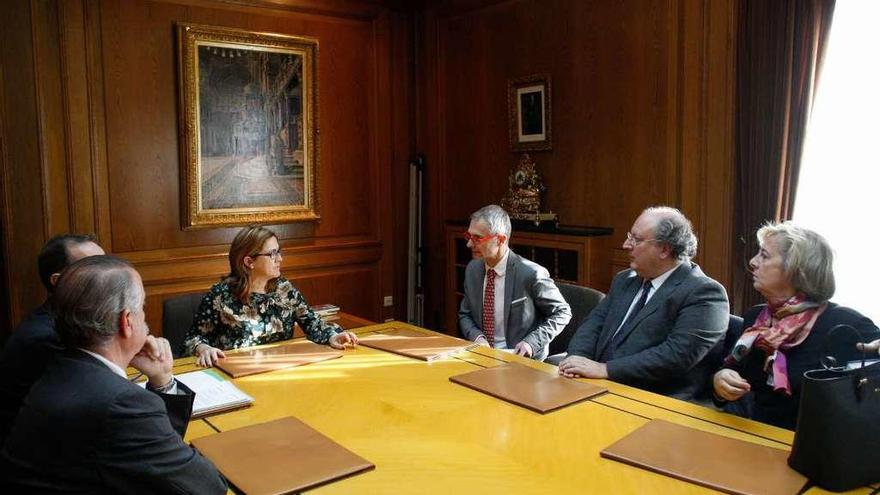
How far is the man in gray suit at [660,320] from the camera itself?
2518 millimetres

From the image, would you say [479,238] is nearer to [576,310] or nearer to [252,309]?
[576,310]

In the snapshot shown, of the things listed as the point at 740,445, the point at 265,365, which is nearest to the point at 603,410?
the point at 740,445

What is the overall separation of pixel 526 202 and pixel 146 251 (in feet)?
8.43

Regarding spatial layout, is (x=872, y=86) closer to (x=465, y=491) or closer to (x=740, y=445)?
(x=740, y=445)

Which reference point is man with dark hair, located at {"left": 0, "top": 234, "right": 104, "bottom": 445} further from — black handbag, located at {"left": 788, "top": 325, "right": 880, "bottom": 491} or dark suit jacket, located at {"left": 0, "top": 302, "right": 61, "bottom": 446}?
black handbag, located at {"left": 788, "top": 325, "right": 880, "bottom": 491}

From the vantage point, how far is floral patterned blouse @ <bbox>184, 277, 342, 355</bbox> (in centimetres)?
301

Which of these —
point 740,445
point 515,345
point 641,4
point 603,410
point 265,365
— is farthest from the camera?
point 641,4

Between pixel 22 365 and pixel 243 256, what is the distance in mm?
1067

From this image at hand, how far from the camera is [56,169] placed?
4.46 metres

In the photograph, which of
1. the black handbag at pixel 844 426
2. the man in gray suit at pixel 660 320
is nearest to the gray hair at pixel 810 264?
Answer: the man in gray suit at pixel 660 320

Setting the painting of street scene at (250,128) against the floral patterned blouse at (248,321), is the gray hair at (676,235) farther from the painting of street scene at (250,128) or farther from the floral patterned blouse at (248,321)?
the painting of street scene at (250,128)

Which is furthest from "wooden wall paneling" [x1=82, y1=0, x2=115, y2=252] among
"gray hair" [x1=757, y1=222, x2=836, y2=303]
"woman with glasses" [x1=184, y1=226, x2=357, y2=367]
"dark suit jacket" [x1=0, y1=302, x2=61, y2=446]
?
"gray hair" [x1=757, y1=222, x2=836, y2=303]

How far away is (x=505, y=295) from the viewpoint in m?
3.35

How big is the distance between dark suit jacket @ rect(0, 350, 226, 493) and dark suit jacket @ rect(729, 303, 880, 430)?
1614 millimetres
